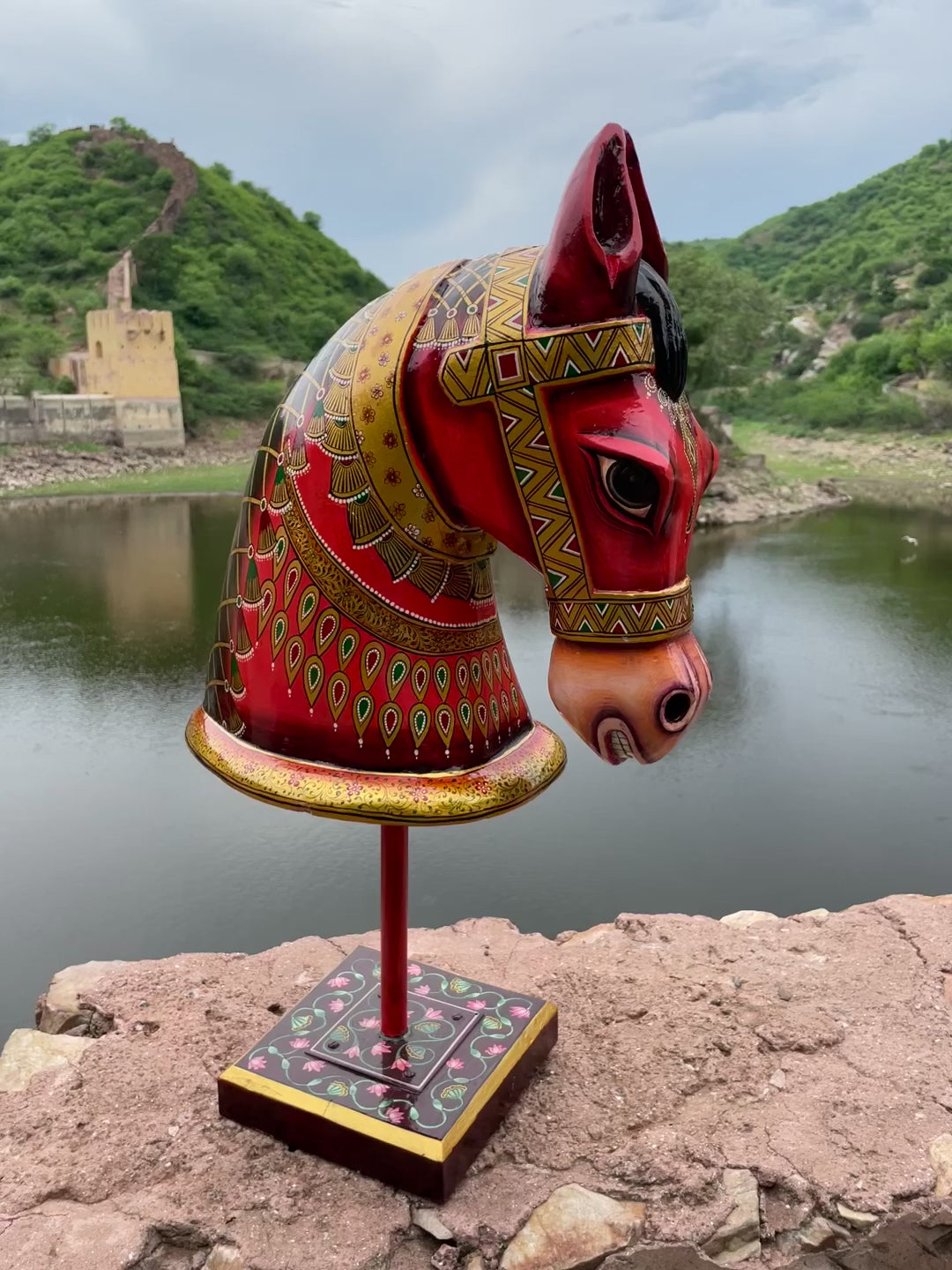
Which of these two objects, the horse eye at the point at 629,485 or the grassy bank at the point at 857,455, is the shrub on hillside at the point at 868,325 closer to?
the grassy bank at the point at 857,455

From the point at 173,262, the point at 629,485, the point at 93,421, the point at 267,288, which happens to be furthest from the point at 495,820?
the point at 173,262

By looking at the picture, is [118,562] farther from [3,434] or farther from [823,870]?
[3,434]

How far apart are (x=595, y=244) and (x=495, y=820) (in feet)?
13.1

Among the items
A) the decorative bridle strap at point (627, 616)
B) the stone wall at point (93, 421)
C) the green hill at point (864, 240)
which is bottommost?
the decorative bridle strap at point (627, 616)

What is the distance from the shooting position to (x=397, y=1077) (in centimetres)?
207

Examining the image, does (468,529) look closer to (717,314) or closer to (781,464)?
(717,314)

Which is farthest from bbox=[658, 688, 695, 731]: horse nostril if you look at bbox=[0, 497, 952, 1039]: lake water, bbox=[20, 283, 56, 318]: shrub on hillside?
bbox=[20, 283, 56, 318]: shrub on hillside

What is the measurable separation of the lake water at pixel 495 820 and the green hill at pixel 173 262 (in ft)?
56.5

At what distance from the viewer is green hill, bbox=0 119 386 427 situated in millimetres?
25578

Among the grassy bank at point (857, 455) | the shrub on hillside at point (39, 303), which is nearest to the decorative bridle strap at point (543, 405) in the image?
the grassy bank at point (857, 455)

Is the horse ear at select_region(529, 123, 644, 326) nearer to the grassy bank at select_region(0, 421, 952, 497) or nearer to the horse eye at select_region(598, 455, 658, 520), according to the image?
the horse eye at select_region(598, 455, 658, 520)

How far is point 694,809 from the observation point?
5.20 m

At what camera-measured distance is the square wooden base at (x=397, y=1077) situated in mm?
1961

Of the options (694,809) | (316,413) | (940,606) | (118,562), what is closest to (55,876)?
(694,809)
